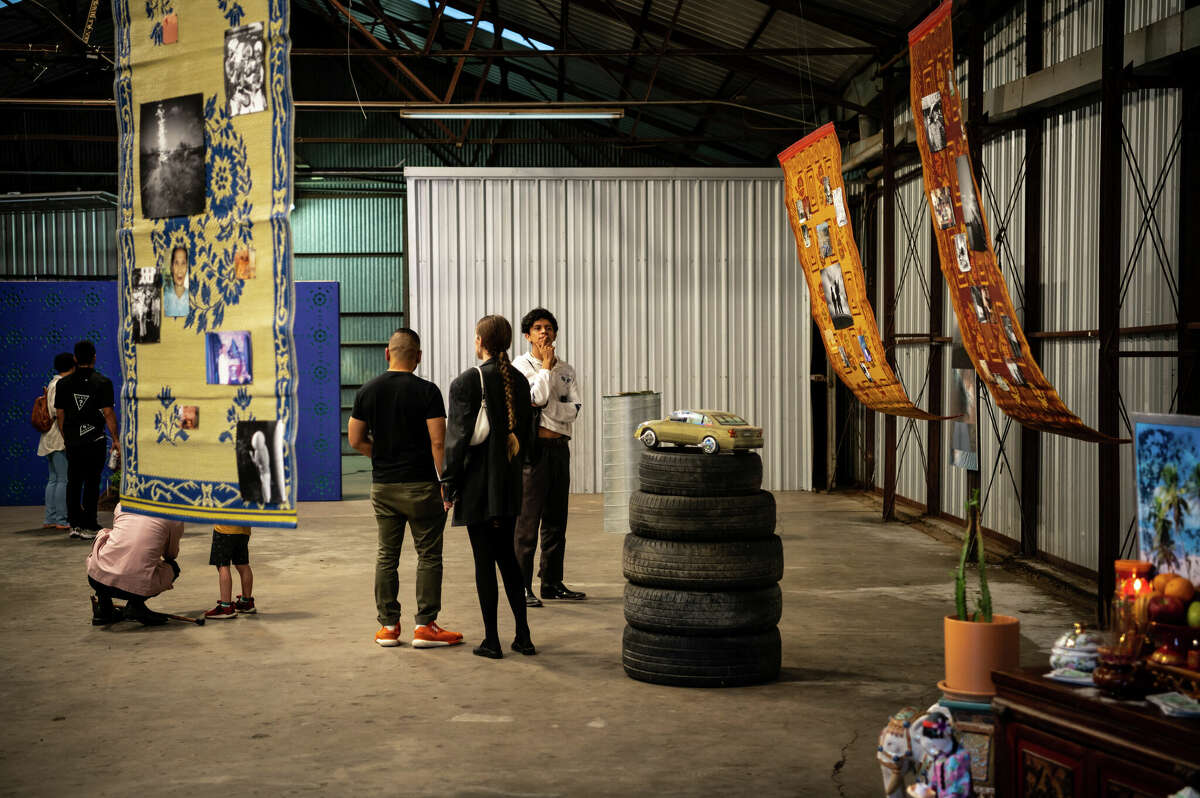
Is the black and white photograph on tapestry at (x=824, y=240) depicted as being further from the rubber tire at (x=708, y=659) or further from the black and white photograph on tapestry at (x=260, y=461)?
the black and white photograph on tapestry at (x=260, y=461)

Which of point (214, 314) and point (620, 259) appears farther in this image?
point (620, 259)

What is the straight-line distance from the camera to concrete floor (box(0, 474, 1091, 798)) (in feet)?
15.3

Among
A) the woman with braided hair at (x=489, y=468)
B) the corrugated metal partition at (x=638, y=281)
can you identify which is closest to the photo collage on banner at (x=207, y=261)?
the woman with braided hair at (x=489, y=468)

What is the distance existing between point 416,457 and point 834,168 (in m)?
4.84

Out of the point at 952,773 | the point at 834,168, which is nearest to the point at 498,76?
the point at 834,168

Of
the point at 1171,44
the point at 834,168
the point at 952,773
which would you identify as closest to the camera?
the point at 952,773

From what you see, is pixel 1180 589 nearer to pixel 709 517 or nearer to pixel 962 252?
pixel 709 517

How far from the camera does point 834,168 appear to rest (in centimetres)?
964

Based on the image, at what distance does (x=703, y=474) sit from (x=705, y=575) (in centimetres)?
51

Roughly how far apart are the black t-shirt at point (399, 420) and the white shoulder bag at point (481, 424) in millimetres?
355

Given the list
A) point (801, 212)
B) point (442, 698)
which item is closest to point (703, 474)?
point (442, 698)

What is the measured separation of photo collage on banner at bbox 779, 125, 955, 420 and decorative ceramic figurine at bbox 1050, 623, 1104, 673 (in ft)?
19.7

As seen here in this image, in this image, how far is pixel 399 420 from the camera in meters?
6.55

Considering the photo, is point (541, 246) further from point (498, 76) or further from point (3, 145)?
point (3, 145)
